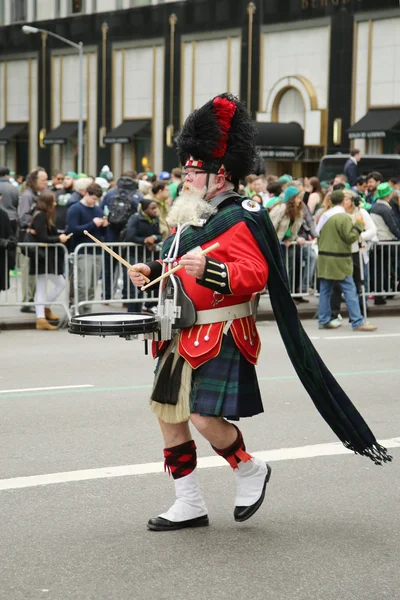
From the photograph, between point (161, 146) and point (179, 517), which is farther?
point (161, 146)

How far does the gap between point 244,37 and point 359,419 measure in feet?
108

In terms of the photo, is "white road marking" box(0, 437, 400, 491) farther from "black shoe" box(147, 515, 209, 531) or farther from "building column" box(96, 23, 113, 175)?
"building column" box(96, 23, 113, 175)

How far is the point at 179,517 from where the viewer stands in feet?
16.8

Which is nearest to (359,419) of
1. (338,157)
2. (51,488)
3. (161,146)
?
(51,488)

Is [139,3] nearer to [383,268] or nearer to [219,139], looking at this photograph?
[383,268]

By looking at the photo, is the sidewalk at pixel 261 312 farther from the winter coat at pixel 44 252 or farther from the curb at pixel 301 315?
the winter coat at pixel 44 252

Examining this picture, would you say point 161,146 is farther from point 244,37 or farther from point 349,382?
point 349,382

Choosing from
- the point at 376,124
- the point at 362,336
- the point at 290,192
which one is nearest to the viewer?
the point at 362,336

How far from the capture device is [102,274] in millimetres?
13812

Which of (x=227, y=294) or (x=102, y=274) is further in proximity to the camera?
(x=102, y=274)

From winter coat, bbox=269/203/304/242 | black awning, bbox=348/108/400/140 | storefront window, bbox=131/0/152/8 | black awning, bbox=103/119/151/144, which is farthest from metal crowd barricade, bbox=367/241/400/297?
storefront window, bbox=131/0/152/8

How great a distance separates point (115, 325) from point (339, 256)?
8.73m

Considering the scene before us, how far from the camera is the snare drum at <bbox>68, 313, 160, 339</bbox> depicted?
4781mm

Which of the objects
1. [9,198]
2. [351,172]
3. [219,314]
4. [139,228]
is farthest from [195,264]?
[351,172]
